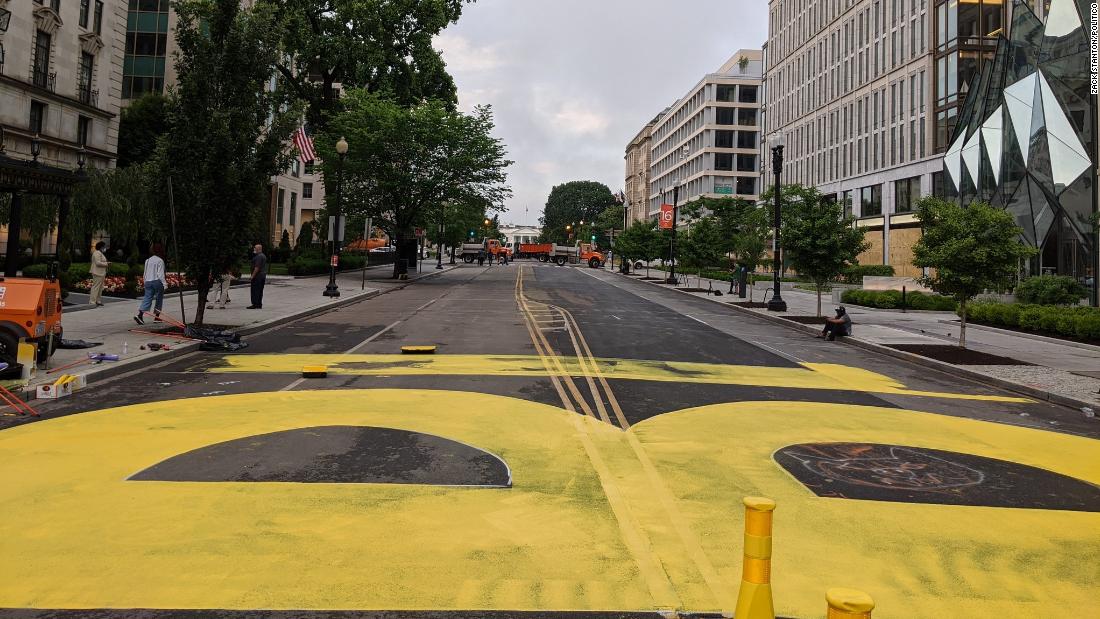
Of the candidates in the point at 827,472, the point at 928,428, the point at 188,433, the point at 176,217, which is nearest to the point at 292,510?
the point at 188,433

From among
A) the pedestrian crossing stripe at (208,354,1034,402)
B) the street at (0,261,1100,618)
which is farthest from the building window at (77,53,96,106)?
the street at (0,261,1100,618)

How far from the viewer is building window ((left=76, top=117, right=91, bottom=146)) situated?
39688mm

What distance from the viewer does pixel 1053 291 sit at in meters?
27.0

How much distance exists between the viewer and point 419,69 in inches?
1857

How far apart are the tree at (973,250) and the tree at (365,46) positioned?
3283 cm

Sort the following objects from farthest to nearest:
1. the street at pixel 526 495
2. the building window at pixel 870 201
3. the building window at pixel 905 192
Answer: the building window at pixel 870 201, the building window at pixel 905 192, the street at pixel 526 495

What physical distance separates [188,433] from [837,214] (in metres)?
22.3

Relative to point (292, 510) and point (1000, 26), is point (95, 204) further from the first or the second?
point (1000, 26)

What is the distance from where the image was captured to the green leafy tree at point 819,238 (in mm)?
24109

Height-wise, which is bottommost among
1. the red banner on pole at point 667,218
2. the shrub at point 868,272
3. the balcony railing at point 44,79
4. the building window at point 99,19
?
the shrub at point 868,272

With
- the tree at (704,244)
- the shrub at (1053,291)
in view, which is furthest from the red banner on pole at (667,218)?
the shrub at (1053,291)

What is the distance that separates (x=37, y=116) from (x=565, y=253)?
74640mm

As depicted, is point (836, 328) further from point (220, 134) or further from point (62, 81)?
point (62, 81)

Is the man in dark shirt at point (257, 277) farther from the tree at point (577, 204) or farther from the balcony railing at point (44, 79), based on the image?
the tree at point (577, 204)
